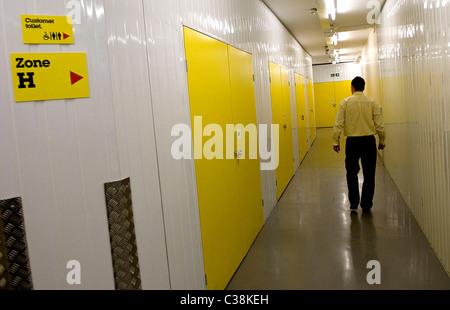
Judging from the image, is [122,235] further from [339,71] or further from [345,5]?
[339,71]

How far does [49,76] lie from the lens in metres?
1.83

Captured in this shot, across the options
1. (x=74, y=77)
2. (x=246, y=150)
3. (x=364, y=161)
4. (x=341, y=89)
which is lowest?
(x=364, y=161)

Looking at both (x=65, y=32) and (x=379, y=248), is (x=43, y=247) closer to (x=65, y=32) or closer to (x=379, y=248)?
(x=65, y=32)

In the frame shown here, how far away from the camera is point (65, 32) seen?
1860 millimetres

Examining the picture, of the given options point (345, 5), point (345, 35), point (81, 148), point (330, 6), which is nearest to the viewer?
point (81, 148)

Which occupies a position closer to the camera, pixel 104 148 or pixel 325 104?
pixel 104 148

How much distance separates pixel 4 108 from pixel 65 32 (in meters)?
0.47

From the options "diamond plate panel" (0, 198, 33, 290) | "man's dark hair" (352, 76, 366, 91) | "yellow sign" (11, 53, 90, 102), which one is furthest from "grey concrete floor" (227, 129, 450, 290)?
"yellow sign" (11, 53, 90, 102)

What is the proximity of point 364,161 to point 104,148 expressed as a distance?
4181 millimetres

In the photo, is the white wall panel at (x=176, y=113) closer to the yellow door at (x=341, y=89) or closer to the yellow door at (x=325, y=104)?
the yellow door at (x=325, y=104)

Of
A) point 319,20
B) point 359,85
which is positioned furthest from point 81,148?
point 319,20

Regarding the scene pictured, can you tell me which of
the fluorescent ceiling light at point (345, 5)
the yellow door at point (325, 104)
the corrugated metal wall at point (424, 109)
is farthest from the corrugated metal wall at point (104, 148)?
the yellow door at point (325, 104)

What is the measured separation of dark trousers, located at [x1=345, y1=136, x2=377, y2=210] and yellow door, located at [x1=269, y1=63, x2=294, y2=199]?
1.37 metres

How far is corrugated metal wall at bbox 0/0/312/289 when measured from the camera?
1.76 meters
